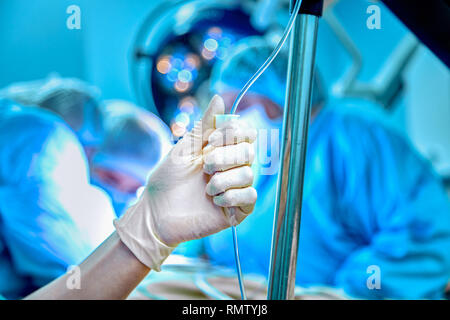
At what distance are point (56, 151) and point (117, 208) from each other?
0.30 metres

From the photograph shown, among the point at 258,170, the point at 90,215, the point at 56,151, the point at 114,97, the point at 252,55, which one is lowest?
the point at 90,215

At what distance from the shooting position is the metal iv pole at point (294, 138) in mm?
547

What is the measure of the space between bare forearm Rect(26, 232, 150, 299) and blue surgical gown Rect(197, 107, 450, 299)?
861 millimetres

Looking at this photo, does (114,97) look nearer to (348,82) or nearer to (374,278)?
(348,82)

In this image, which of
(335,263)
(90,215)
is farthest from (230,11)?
(335,263)

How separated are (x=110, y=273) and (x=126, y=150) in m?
0.89

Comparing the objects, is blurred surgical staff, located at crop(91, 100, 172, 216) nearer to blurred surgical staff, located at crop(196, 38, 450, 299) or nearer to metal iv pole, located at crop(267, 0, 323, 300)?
blurred surgical staff, located at crop(196, 38, 450, 299)

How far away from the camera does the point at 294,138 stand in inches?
21.7

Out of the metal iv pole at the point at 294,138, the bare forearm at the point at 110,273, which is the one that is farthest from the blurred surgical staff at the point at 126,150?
the metal iv pole at the point at 294,138

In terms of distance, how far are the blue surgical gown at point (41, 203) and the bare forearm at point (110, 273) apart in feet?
2.53

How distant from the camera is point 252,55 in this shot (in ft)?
5.56

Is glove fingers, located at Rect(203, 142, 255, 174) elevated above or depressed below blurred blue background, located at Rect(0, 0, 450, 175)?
below


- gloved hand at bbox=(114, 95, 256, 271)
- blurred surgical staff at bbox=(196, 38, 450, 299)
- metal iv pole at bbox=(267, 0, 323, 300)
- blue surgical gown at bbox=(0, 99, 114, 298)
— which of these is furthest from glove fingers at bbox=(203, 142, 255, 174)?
blue surgical gown at bbox=(0, 99, 114, 298)

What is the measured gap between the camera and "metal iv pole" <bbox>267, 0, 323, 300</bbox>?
1.80 feet
